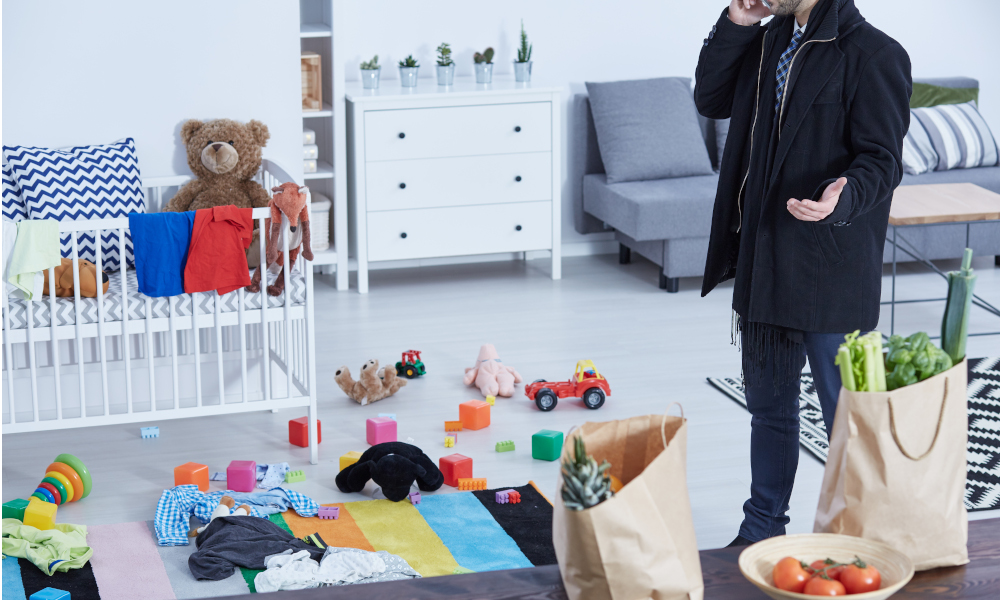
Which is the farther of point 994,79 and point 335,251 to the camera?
point 994,79

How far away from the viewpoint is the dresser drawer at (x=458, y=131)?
4.46 meters

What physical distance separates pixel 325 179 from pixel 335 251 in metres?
0.41

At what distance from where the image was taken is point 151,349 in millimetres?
2740

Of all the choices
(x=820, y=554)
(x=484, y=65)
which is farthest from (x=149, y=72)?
(x=820, y=554)

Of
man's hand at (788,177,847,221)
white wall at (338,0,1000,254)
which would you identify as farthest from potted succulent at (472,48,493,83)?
man's hand at (788,177,847,221)

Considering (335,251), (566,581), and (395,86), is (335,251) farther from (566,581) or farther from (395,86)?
(566,581)

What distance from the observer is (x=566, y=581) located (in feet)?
3.51

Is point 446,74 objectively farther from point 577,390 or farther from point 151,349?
point 151,349

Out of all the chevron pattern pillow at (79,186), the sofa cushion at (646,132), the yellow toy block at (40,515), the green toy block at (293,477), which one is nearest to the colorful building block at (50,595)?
the yellow toy block at (40,515)

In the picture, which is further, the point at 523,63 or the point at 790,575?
the point at 523,63

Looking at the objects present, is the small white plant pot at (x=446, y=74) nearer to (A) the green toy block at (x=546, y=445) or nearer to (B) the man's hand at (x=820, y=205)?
(A) the green toy block at (x=546, y=445)

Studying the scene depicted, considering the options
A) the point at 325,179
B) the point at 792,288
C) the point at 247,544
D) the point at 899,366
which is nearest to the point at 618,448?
the point at 899,366

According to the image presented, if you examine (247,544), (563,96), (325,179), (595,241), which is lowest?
(247,544)

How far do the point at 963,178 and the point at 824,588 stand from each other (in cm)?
418
